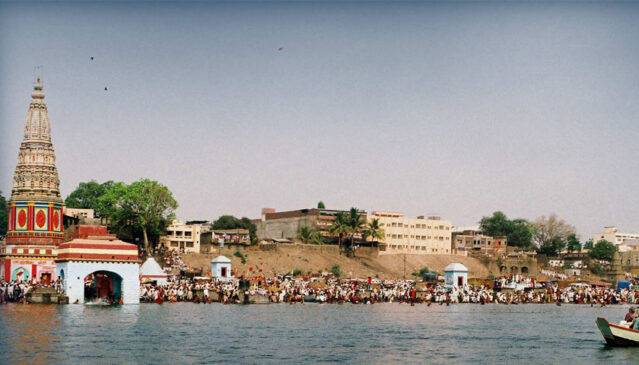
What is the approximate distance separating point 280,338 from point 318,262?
8646cm

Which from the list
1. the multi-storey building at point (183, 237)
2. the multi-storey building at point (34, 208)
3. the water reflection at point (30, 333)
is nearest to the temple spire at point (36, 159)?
the multi-storey building at point (34, 208)

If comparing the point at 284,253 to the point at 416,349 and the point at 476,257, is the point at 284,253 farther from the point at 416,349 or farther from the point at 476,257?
the point at 416,349

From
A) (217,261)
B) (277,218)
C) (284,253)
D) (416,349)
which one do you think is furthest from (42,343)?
(277,218)

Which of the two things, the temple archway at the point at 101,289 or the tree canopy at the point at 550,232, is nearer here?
the temple archway at the point at 101,289

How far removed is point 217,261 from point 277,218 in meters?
58.0

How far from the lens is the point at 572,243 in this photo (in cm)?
19050

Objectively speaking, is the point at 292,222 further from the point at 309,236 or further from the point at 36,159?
the point at 36,159

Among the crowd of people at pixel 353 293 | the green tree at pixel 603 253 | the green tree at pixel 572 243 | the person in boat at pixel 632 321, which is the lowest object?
the crowd of people at pixel 353 293

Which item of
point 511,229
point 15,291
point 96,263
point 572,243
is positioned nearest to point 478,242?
point 511,229

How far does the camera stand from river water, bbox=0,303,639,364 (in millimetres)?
Answer: 40906

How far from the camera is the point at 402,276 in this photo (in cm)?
14238

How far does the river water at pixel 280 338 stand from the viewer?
40.9 metres

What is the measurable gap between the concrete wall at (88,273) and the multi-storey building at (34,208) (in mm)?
13812

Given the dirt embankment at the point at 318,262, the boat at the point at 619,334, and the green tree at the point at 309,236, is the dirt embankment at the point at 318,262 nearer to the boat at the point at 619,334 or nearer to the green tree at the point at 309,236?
the green tree at the point at 309,236
